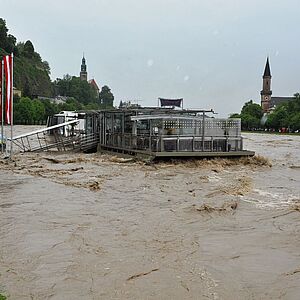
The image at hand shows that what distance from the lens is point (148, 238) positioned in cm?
954

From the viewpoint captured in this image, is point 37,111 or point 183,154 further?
point 37,111

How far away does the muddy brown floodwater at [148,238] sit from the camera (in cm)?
686

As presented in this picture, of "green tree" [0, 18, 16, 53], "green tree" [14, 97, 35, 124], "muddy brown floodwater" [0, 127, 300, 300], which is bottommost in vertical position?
"muddy brown floodwater" [0, 127, 300, 300]

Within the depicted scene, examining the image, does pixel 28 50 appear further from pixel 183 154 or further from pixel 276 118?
pixel 183 154

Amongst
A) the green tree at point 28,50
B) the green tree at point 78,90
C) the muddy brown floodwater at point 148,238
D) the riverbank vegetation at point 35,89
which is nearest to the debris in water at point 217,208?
the muddy brown floodwater at point 148,238

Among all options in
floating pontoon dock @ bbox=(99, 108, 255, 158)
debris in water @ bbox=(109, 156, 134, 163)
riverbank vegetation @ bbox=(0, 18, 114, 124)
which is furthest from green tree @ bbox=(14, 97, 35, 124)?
debris in water @ bbox=(109, 156, 134, 163)

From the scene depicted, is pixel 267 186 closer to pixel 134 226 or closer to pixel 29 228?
pixel 134 226

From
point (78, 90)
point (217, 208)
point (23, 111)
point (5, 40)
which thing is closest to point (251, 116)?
point (23, 111)

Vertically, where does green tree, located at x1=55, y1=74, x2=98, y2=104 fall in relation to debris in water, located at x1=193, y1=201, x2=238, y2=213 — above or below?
above

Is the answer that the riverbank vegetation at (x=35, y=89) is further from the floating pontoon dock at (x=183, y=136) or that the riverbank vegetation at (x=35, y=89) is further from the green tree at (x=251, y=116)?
the floating pontoon dock at (x=183, y=136)

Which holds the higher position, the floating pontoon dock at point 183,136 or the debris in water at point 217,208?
the floating pontoon dock at point 183,136

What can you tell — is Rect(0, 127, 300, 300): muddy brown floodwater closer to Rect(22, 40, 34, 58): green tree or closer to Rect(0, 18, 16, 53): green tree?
Rect(0, 18, 16, 53): green tree

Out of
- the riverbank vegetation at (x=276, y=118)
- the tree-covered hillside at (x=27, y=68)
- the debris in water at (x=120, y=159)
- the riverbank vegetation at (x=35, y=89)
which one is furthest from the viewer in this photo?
the tree-covered hillside at (x=27, y=68)

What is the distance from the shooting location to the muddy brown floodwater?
686 cm
